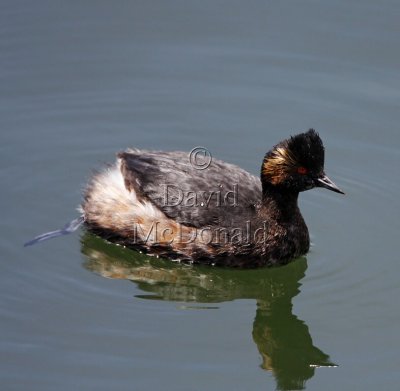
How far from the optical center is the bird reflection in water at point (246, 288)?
7.49 metres

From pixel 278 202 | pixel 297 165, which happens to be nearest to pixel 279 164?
pixel 297 165

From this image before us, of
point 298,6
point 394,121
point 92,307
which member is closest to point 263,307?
point 92,307

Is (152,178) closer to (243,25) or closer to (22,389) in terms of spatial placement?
(22,389)

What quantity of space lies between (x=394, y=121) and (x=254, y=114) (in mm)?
1304

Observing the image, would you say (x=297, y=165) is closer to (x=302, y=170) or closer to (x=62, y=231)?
(x=302, y=170)

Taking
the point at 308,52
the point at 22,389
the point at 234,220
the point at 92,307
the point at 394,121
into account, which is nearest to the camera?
the point at 22,389

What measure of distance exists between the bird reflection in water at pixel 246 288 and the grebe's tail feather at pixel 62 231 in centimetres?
13

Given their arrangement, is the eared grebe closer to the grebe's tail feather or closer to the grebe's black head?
the grebe's black head

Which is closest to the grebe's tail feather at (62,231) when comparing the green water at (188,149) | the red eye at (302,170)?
the green water at (188,149)

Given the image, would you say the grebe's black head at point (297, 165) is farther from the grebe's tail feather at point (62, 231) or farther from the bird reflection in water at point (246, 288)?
the grebe's tail feather at point (62, 231)

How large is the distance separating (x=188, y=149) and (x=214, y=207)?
1.55 metres

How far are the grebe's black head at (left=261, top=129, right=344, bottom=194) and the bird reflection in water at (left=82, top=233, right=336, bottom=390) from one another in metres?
0.66

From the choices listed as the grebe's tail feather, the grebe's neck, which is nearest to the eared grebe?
the grebe's neck

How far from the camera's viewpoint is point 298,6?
11.5 m
